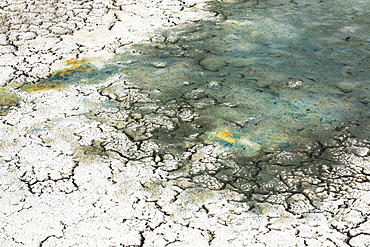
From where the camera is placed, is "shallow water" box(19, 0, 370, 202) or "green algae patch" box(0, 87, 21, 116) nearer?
"shallow water" box(19, 0, 370, 202)

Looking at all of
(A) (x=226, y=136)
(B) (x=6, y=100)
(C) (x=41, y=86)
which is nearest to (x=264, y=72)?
(A) (x=226, y=136)

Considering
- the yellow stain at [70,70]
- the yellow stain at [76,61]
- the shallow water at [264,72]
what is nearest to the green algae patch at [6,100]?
the yellow stain at [70,70]

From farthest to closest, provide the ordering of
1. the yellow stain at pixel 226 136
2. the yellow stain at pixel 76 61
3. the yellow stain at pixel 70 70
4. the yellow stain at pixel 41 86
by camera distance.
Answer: the yellow stain at pixel 76 61, the yellow stain at pixel 70 70, the yellow stain at pixel 41 86, the yellow stain at pixel 226 136

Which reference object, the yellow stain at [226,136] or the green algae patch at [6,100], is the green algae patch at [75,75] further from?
the yellow stain at [226,136]

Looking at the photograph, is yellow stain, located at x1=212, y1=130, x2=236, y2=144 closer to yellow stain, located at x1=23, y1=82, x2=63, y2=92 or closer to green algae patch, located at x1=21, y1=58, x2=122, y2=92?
green algae patch, located at x1=21, y1=58, x2=122, y2=92

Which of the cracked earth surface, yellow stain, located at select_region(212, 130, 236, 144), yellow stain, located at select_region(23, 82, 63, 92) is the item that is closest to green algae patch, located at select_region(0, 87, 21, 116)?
the cracked earth surface

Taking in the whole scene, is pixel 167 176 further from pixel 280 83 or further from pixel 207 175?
pixel 280 83
